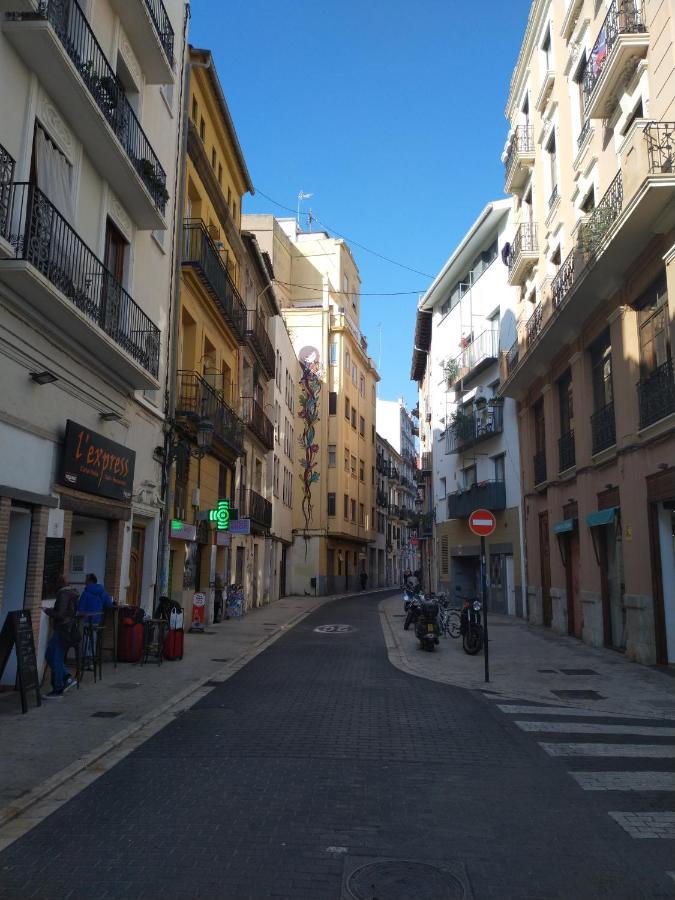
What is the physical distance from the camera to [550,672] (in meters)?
13.6

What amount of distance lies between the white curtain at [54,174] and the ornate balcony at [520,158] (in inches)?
668

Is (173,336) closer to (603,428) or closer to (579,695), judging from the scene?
(603,428)

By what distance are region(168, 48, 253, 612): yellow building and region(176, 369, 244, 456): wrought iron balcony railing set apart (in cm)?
3

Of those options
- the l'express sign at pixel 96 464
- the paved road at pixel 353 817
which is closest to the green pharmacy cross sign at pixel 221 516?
the l'express sign at pixel 96 464

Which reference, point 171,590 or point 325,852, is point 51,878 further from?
point 171,590

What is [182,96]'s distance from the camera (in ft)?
62.4

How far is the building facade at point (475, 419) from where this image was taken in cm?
2838

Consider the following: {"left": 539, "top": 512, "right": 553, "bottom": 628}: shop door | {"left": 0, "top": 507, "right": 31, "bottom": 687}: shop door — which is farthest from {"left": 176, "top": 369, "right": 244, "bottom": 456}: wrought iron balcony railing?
{"left": 539, "top": 512, "right": 553, "bottom": 628}: shop door

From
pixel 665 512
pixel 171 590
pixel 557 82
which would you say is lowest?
pixel 171 590

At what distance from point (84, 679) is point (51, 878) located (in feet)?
25.3

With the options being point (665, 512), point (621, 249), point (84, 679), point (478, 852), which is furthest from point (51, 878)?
point (621, 249)

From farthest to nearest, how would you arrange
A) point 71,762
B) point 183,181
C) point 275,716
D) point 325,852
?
point 183,181, point 275,716, point 71,762, point 325,852

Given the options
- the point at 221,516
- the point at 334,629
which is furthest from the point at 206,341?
the point at 334,629

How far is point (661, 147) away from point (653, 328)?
3217mm
